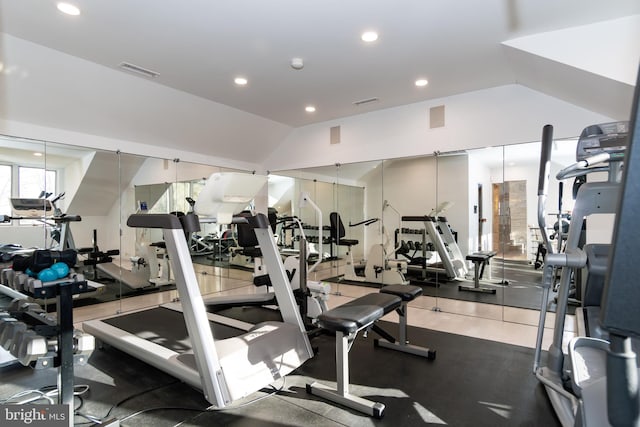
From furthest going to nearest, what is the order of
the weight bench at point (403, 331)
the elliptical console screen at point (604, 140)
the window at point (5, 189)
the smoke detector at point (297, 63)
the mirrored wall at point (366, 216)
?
the mirrored wall at point (366, 216)
the window at point (5, 189)
the smoke detector at point (297, 63)
the weight bench at point (403, 331)
the elliptical console screen at point (604, 140)

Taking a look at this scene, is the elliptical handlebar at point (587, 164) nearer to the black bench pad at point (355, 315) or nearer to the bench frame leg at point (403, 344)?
the black bench pad at point (355, 315)

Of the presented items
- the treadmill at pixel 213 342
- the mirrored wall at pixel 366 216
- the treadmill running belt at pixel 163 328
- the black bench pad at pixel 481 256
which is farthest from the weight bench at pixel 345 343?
the black bench pad at pixel 481 256

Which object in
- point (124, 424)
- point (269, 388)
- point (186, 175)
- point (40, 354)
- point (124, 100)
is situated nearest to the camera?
point (40, 354)

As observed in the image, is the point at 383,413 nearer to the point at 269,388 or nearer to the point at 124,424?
the point at 269,388

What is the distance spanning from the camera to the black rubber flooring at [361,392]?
208cm

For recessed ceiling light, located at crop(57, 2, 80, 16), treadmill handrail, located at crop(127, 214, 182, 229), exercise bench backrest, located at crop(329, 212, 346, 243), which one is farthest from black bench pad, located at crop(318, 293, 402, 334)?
exercise bench backrest, located at crop(329, 212, 346, 243)

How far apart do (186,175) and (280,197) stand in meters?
1.78

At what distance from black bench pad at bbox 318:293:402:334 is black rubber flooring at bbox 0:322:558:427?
53 centimetres

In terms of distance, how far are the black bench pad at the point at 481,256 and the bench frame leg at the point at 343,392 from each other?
2979 mm

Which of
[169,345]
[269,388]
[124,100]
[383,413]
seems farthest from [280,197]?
[383,413]

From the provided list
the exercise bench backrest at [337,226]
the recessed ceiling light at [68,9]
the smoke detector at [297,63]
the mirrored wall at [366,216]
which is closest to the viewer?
the recessed ceiling light at [68,9]

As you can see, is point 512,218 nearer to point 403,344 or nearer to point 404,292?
point 404,292

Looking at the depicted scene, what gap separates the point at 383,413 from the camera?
212cm

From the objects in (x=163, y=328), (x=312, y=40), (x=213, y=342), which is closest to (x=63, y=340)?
(x=213, y=342)
